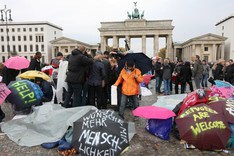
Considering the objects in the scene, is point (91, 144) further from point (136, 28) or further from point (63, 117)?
point (136, 28)

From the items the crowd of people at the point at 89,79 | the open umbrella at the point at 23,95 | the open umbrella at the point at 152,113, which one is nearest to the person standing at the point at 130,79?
the crowd of people at the point at 89,79

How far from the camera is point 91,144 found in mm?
2982

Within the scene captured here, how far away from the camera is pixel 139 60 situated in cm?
611

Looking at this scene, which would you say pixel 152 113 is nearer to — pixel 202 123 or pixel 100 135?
pixel 202 123

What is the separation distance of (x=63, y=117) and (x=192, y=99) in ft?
9.21

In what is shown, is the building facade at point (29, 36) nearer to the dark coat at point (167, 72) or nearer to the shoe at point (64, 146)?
the dark coat at point (167, 72)

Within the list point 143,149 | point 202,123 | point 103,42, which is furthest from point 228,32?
point 143,149

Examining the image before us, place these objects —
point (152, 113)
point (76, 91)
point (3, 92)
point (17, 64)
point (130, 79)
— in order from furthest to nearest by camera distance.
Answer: point (17, 64)
point (76, 91)
point (130, 79)
point (3, 92)
point (152, 113)

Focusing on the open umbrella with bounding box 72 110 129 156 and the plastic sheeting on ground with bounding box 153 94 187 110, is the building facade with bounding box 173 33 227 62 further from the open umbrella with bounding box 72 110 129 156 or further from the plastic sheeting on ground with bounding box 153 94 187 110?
the open umbrella with bounding box 72 110 129 156

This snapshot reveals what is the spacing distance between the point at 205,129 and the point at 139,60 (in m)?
2.77

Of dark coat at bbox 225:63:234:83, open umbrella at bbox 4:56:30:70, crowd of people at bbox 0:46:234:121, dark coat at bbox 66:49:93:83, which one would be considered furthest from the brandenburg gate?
dark coat at bbox 66:49:93:83

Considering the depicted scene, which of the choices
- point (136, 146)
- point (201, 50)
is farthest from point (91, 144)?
point (201, 50)

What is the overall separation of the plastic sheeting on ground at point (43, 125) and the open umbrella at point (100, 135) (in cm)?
106

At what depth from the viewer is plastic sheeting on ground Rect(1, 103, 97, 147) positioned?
438 cm
